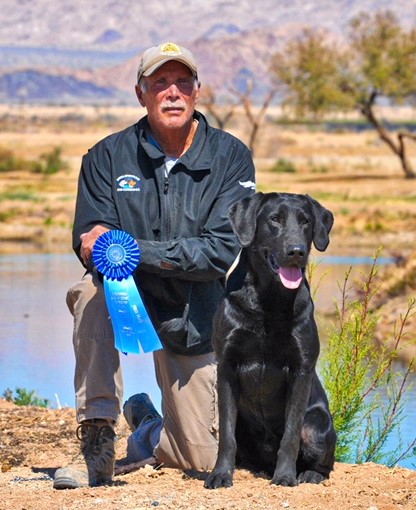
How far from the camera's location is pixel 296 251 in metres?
6.24

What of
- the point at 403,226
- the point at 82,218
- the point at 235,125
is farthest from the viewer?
the point at 235,125

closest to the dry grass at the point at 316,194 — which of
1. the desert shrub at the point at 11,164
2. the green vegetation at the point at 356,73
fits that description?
the desert shrub at the point at 11,164

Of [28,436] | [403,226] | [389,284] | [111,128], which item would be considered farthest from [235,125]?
[28,436]

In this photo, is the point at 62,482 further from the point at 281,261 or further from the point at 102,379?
the point at 281,261

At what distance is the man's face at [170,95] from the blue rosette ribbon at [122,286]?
2.49ft

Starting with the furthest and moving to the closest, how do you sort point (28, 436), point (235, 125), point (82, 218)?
point (235, 125) < point (28, 436) < point (82, 218)

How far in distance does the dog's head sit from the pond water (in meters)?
1.67

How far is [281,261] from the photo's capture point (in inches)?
247

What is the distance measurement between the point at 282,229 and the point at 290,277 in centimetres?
25

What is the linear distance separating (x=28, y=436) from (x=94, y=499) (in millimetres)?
2337

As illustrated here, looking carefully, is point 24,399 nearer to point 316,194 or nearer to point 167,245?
point 167,245

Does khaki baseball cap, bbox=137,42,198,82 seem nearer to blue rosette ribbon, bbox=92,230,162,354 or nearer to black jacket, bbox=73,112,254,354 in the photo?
black jacket, bbox=73,112,254,354

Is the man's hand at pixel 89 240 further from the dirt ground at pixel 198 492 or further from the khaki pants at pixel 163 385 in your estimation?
the dirt ground at pixel 198 492

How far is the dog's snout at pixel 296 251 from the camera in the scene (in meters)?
6.24
